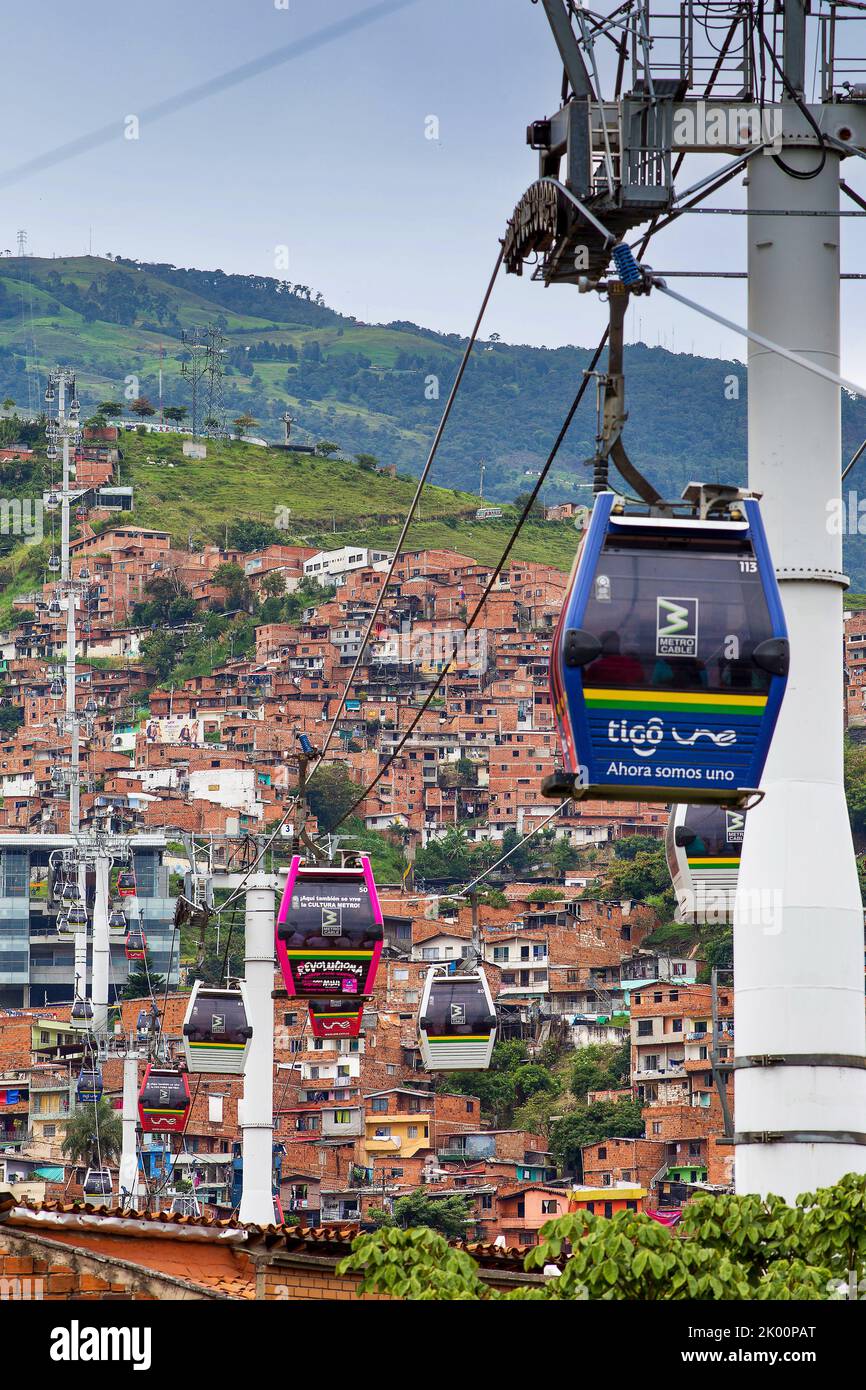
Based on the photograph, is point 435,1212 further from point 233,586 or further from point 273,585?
point 273,585

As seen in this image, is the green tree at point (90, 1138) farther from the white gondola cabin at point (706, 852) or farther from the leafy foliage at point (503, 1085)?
the white gondola cabin at point (706, 852)

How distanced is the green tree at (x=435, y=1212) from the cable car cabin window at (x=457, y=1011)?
43943mm

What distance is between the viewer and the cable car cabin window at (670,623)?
271 inches

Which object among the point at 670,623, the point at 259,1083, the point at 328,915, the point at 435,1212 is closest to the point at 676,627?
the point at 670,623

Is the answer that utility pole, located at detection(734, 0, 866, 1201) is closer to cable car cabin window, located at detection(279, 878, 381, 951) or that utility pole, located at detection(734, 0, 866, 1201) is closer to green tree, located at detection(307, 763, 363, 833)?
cable car cabin window, located at detection(279, 878, 381, 951)

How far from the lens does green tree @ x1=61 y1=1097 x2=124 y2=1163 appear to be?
76.6m

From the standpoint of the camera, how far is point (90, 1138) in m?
76.9

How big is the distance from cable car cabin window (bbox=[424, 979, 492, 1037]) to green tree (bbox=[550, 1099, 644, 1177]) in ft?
195

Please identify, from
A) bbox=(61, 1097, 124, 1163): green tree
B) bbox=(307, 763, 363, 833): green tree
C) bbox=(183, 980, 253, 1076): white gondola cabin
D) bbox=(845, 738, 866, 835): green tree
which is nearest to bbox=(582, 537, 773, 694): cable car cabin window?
bbox=(183, 980, 253, 1076): white gondola cabin

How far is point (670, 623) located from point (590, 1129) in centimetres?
7395

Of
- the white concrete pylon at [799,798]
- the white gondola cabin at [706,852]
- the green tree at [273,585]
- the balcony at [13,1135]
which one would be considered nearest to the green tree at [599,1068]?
the balcony at [13,1135]
